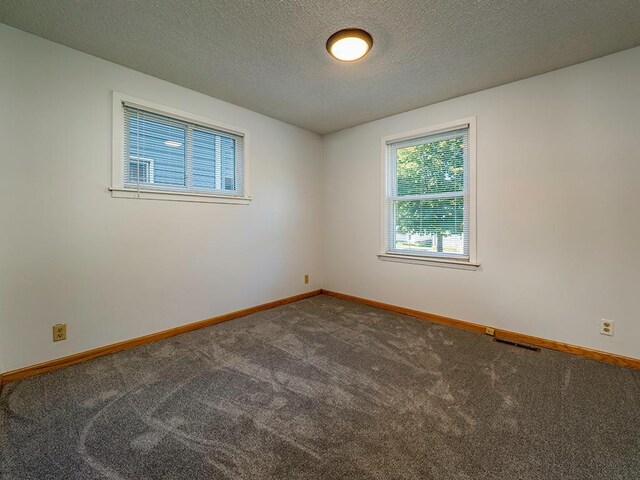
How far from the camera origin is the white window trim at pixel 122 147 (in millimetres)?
2379

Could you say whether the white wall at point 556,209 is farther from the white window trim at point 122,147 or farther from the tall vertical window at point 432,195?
the white window trim at point 122,147

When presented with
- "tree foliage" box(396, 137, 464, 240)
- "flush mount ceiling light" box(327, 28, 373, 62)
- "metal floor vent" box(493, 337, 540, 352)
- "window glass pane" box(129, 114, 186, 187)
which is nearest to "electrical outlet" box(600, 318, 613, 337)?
"metal floor vent" box(493, 337, 540, 352)

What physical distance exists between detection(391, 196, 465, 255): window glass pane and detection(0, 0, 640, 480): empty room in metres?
0.02

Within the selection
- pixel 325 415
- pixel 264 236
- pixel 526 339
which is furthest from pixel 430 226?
pixel 325 415

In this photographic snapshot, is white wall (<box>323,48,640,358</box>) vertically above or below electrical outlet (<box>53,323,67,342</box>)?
above

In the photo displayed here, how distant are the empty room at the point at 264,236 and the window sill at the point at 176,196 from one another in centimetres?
2

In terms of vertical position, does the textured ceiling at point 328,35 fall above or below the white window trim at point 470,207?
above

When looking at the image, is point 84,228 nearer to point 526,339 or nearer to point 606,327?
point 526,339

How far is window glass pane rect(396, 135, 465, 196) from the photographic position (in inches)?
121

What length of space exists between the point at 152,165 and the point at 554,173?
3.68 m

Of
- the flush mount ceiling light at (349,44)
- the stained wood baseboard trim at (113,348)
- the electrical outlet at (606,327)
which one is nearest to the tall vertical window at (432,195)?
the electrical outlet at (606,327)

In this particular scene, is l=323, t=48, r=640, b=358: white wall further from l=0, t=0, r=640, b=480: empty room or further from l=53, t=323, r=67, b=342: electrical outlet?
l=53, t=323, r=67, b=342: electrical outlet

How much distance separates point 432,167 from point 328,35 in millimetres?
1880

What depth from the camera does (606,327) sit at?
89.4 inches
